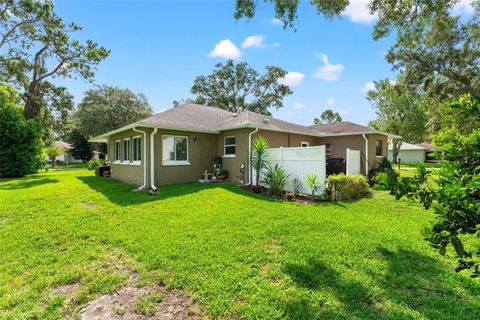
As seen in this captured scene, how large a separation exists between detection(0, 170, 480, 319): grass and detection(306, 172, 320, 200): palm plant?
1.75 metres

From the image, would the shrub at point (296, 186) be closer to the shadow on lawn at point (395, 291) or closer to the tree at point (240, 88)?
the shadow on lawn at point (395, 291)

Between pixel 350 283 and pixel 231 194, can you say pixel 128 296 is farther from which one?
pixel 231 194

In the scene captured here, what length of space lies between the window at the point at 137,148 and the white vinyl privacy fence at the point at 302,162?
20.4 feet

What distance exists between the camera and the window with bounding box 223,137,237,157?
12539mm

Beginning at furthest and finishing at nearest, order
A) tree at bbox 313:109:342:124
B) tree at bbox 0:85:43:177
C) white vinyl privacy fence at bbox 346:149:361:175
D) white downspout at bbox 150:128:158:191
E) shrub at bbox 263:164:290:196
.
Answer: tree at bbox 313:109:342:124 < tree at bbox 0:85:43:177 < white vinyl privacy fence at bbox 346:149:361:175 < white downspout at bbox 150:128:158:191 < shrub at bbox 263:164:290:196

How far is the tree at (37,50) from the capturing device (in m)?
18.2

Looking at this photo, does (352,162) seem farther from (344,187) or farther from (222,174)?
(222,174)

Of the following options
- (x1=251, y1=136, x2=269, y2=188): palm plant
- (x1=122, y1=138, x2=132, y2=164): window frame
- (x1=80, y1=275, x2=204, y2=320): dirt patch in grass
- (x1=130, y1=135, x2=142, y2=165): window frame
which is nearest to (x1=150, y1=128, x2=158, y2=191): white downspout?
(x1=130, y1=135, x2=142, y2=165): window frame

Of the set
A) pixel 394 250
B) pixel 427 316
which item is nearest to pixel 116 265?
pixel 427 316

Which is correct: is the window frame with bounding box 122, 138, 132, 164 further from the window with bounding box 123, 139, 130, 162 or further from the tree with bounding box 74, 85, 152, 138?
the tree with bounding box 74, 85, 152, 138

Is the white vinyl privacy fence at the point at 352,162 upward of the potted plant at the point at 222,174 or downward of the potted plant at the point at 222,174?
upward

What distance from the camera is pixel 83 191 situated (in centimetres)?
1057

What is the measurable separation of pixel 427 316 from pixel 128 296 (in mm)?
3646

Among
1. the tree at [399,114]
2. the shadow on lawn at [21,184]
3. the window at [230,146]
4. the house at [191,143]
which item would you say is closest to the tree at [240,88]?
the tree at [399,114]
